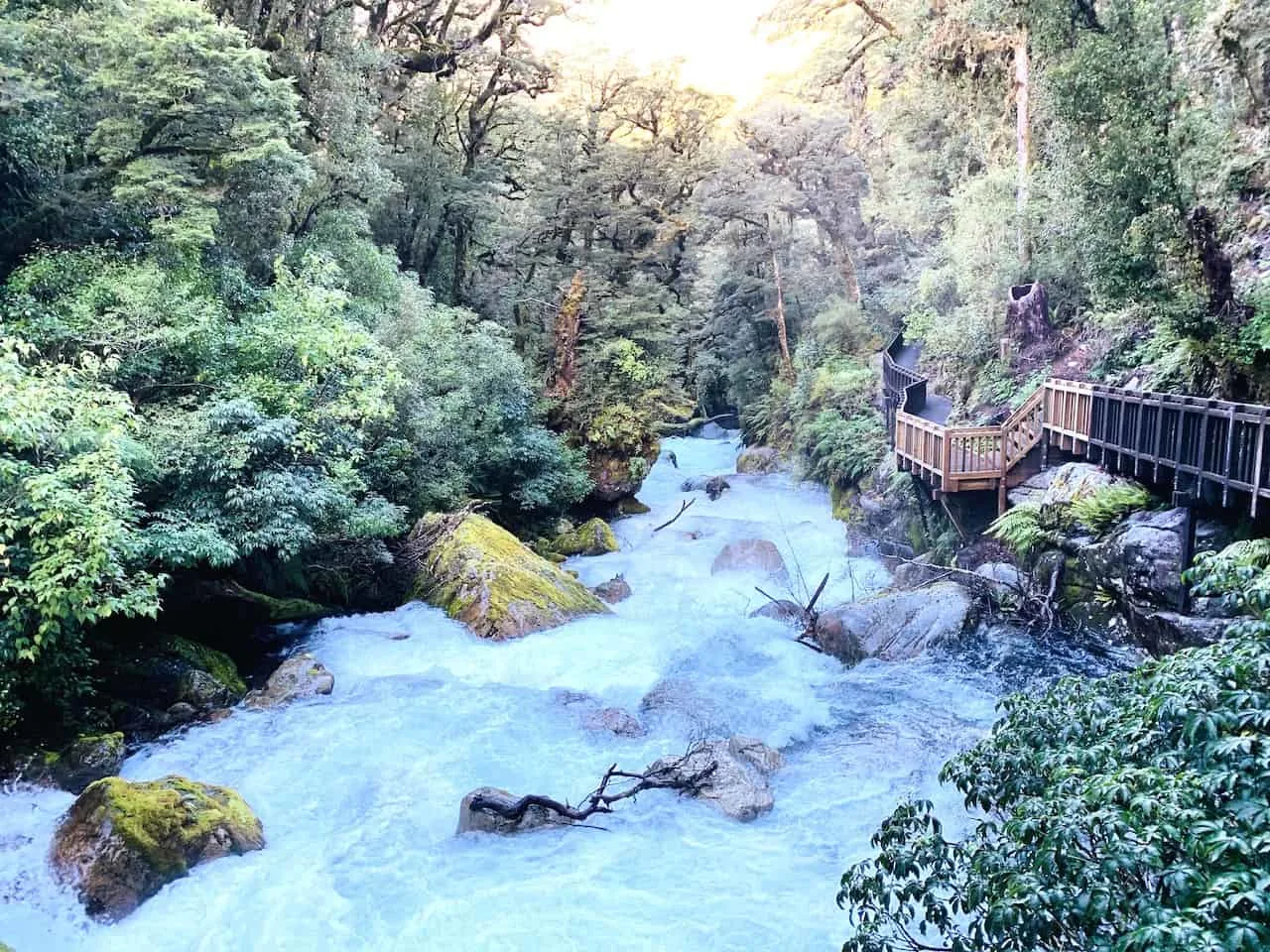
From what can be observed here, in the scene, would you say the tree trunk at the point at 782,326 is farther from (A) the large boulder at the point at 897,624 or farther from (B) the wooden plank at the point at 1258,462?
(B) the wooden plank at the point at 1258,462

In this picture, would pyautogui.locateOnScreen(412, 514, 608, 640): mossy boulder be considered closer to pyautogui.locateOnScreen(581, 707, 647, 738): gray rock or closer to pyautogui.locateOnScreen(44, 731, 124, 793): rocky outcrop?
pyautogui.locateOnScreen(581, 707, 647, 738): gray rock

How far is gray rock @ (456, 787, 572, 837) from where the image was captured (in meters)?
7.74

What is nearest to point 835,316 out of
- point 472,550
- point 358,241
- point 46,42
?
point 358,241

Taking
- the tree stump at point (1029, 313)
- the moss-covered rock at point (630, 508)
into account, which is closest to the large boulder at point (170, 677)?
the moss-covered rock at point (630, 508)

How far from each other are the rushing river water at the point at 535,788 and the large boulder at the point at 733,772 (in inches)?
7.3

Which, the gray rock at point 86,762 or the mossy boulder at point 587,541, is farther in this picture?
the mossy boulder at point 587,541

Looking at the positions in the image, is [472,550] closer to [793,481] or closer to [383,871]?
[383,871]

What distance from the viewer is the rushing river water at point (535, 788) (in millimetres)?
6477

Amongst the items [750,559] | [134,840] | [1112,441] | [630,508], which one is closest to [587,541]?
[630,508]

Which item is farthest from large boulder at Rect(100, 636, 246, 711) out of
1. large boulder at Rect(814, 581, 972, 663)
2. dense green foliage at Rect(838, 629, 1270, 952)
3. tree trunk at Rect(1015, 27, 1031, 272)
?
tree trunk at Rect(1015, 27, 1031, 272)

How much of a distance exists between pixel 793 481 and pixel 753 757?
17.2 meters

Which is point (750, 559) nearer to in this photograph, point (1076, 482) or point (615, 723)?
point (1076, 482)

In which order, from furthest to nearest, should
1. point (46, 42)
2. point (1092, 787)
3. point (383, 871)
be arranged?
point (46, 42) → point (383, 871) → point (1092, 787)

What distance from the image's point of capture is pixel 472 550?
13.6 m
